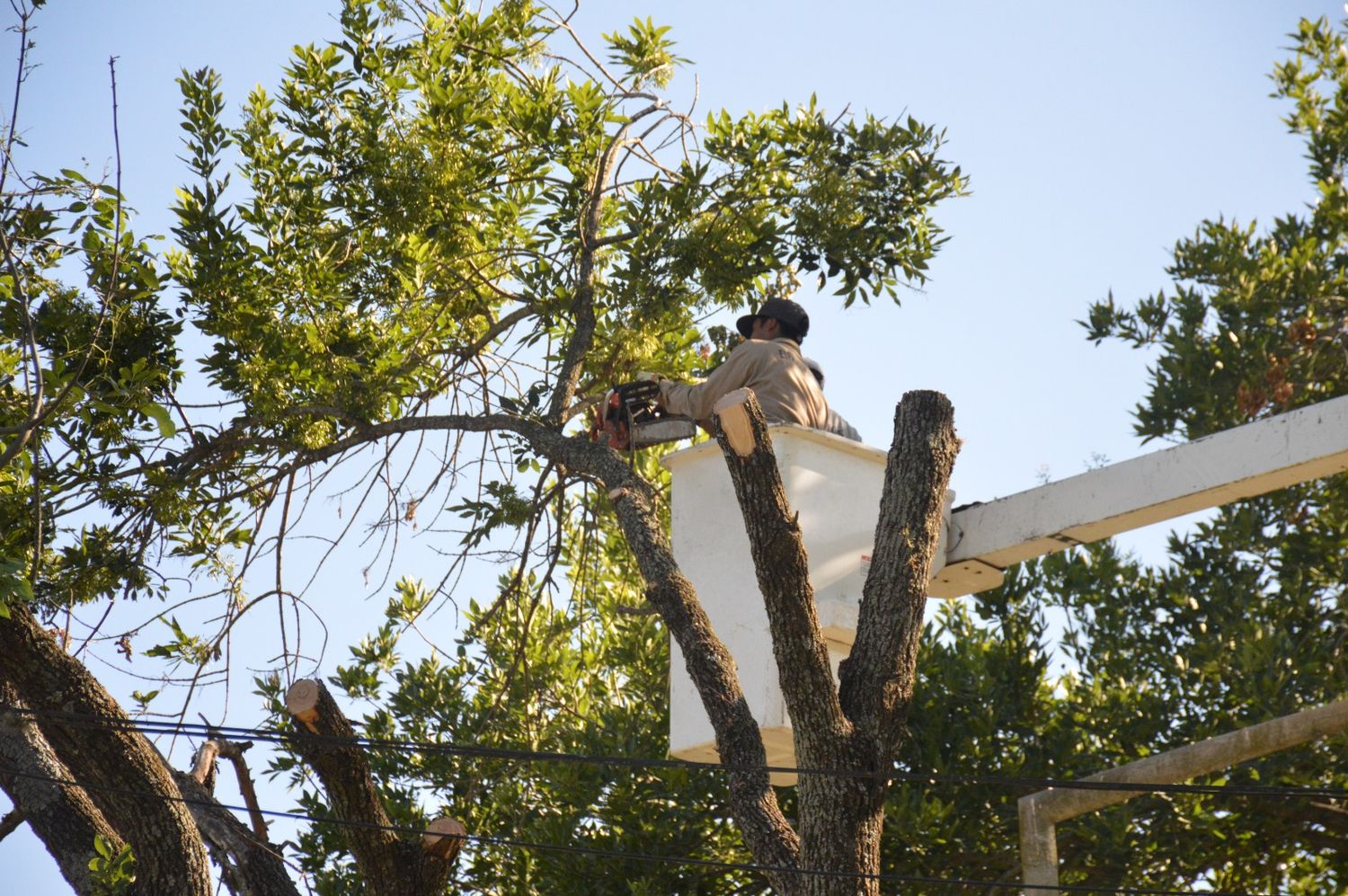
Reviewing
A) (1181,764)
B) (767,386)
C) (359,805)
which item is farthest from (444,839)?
(1181,764)

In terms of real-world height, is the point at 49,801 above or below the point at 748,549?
below

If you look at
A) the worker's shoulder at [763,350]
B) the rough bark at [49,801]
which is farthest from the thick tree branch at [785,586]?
the rough bark at [49,801]

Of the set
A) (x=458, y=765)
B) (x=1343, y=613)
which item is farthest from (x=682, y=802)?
(x=1343, y=613)

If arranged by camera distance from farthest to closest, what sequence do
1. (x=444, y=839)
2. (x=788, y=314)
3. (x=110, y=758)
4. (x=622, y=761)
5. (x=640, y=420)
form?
(x=788, y=314) < (x=640, y=420) < (x=110, y=758) < (x=444, y=839) < (x=622, y=761)

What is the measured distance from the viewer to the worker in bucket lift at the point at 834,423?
262 inches

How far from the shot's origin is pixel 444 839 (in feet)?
17.9

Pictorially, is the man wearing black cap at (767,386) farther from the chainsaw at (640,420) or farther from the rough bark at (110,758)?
the rough bark at (110,758)

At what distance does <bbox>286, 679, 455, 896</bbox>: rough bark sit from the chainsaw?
165 cm

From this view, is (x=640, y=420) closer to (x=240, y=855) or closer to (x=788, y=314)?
(x=788, y=314)

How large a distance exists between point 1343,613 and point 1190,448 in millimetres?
3638

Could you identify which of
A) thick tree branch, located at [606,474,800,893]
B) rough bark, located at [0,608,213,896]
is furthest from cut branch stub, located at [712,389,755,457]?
rough bark, located at [0,608,213,896]

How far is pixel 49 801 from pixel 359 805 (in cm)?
133

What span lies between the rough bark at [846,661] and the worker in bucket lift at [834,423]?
171 centimetres

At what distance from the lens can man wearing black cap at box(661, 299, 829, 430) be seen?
6.35 metres
